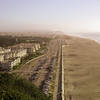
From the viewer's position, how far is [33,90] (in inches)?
413

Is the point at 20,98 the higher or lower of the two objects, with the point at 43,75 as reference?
higher

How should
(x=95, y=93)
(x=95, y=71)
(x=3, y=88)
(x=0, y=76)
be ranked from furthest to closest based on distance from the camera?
(x=95, y=71) < (x=95, y=93) < (x=0, y=76) < (x=3, y=88)

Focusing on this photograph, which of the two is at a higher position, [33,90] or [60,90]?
[33,90]

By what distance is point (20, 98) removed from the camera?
848 cm

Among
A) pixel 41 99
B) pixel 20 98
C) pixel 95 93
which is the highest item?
pixel 20 98

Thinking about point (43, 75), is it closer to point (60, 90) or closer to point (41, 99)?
point (60, 90)

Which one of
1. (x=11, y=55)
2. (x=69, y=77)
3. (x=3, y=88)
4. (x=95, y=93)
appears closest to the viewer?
(x=3, y=88)

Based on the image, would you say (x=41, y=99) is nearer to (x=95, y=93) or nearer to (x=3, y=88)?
(x=3, y=88)

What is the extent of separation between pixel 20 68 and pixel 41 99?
11704mm

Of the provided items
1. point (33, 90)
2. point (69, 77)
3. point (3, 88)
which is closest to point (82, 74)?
point (69, 77)

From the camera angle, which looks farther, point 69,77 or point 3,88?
point 69,77

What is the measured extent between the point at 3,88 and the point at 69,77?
9.37m

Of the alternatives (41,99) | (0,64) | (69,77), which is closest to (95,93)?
(69,77)

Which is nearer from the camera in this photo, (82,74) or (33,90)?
(33,90)
